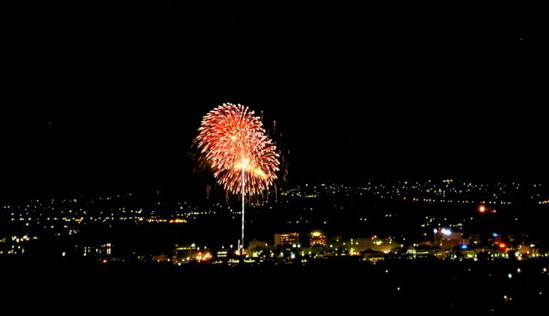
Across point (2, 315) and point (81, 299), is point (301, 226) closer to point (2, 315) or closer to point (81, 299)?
point (81, 299)

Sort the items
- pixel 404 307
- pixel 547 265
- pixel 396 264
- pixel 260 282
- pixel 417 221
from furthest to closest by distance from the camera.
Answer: pixel 417 221, pixel 396 264, pixel 547 265, pixel 260 282, pixel 404 307

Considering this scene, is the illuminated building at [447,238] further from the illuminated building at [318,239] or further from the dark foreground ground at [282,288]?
the illuminated building at [318,239]

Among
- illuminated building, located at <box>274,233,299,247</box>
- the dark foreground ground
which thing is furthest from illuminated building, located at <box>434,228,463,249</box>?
illuminated building, located at <box>274,233,299,247</box>

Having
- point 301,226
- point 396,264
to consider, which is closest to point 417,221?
point 301,226

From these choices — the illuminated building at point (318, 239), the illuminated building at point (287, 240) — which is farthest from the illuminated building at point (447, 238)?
the illuminated building at point (287, 240)

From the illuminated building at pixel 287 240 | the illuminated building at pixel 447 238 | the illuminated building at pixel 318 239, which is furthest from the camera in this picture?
the illuminated building at pixel 287 240

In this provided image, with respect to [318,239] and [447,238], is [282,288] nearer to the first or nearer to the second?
[447,238]
